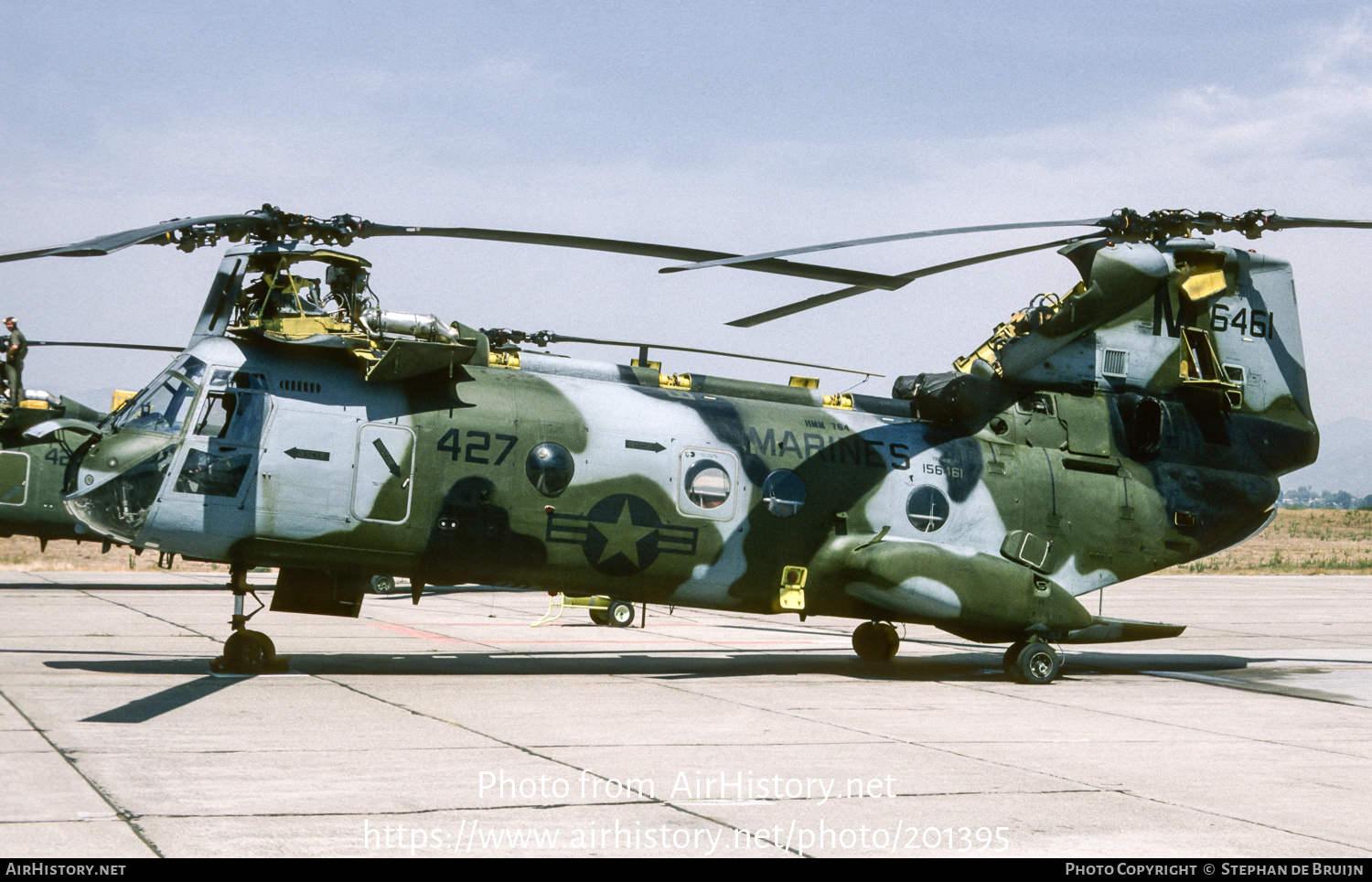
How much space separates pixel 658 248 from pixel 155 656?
6.97 m

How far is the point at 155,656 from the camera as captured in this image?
13.5 m

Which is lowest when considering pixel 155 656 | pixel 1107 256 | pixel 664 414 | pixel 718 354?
pixel 155 656

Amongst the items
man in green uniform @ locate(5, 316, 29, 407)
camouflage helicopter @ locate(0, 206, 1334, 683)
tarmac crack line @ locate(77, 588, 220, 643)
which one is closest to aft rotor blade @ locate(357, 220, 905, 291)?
camouflage helicopter @ locate(0, 206, 1334, 683)

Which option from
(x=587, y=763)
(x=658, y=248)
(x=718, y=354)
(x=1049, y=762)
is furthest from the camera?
(x=718, y=354)

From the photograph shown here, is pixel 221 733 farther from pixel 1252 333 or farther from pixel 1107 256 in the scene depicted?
pixel 1252 333

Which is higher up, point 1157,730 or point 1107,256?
point 1107,256

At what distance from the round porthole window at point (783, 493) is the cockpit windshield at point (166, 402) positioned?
5708 millimetres

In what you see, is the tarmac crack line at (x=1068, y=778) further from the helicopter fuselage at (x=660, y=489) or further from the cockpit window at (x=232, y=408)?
the cockpit window at (x=232, y=408)

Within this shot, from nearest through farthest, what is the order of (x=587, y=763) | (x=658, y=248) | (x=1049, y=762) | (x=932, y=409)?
(x=587, y=763) → (x=1049, y=762) → (x=658, y=248) → (x=932, y=409)

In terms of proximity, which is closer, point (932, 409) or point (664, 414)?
point (664, 414)

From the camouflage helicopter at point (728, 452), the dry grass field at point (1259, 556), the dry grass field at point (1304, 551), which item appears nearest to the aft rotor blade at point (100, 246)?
the camouflage helicopter at point (728, 452)

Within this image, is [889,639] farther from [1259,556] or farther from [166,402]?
[1259,556]

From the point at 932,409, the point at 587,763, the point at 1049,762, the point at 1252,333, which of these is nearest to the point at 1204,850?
the point at 1049,762

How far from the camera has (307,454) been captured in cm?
1176
